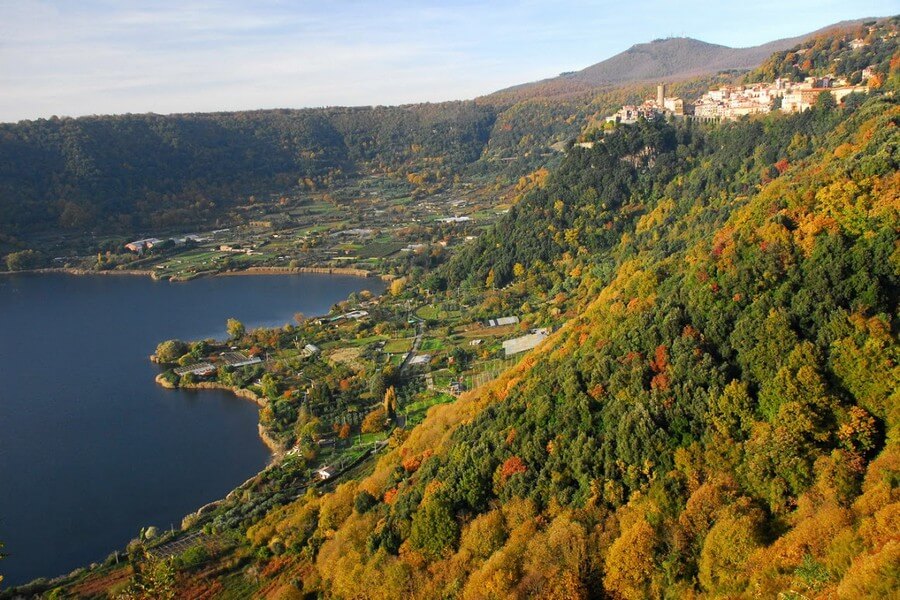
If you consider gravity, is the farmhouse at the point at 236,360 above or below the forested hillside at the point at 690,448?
below

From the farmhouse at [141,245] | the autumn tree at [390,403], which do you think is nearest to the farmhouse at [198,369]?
the autumn tree at [390,403]

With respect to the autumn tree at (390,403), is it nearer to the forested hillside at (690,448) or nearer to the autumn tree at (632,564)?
the forested hillside at (690,448)

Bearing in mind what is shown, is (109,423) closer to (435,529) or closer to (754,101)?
(435,529)

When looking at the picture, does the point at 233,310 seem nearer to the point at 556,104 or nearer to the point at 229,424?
the point at 229,424

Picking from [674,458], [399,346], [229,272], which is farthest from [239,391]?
[229,272]

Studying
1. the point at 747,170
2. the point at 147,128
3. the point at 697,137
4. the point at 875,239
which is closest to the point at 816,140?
the point at 747,170

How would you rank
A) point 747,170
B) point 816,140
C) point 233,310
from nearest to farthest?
1. point 816,140
2. point 747,170
3. point 233,310

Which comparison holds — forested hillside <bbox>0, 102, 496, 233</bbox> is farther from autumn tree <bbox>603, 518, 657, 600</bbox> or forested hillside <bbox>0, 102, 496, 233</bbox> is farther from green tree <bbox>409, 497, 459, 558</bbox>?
autumn tree <bbox>603, 518, 657, 600</bbox>
